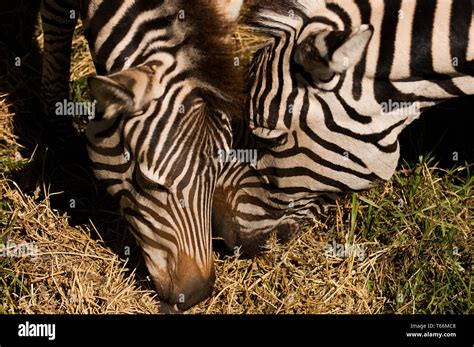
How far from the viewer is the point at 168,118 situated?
5215 millimetres

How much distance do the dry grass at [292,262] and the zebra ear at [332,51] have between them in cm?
90

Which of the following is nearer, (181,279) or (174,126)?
(174,126)

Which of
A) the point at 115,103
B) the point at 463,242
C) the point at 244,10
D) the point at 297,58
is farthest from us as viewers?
the point at 463,242

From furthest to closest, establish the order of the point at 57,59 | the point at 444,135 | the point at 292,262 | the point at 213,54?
the point at 444,135
the point at 57,59
the point at 292,262
the point at 213,54

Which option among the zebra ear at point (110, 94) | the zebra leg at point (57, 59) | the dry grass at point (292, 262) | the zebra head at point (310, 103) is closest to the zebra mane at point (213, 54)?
the zebra head at point (310, 103)

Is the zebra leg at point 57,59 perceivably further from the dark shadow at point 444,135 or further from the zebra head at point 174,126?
the dark shadow at point 444,135

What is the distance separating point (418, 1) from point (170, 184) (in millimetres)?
2325

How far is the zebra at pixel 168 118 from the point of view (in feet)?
17.0

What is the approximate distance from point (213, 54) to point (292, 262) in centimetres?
250

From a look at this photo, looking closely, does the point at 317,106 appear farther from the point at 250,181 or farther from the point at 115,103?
the point at 115,103

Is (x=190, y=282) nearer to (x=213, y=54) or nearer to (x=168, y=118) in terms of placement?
(x=168, y=118)

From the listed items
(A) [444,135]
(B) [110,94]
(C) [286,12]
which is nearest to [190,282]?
(B) [110,94]

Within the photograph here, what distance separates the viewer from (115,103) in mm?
5004
